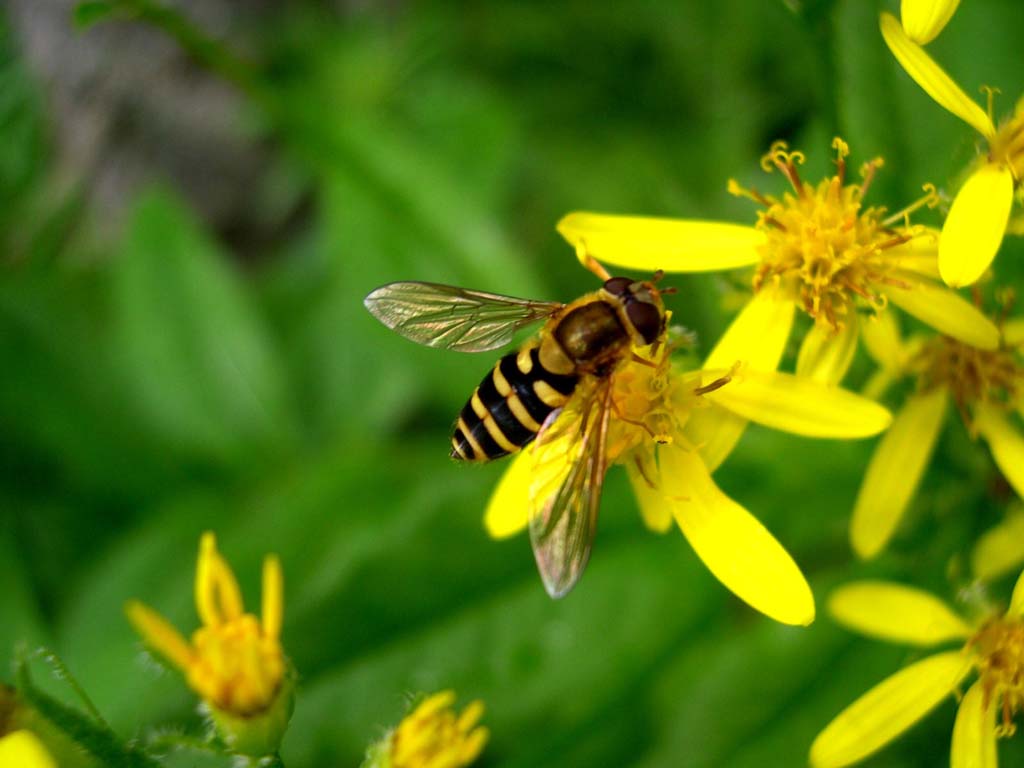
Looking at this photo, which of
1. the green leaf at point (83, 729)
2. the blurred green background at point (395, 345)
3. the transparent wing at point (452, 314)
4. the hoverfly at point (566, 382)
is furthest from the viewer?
the blurred green background at point (395, 345)

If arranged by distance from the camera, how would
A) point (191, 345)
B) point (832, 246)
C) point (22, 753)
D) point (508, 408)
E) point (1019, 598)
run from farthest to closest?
point (191, 345) < point (832, 246) < point (508, 408) < point (1019, 598) < point (22, 753)

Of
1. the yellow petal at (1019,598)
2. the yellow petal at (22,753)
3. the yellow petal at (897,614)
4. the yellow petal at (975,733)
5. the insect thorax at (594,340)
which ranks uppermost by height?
the insect thorax at (594,340)

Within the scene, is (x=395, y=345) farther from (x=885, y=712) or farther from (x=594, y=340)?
(x=885, y=712)

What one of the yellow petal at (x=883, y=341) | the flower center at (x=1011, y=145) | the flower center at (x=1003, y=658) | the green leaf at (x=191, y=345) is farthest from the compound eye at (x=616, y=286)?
the green leaf at (x=191, y=345)

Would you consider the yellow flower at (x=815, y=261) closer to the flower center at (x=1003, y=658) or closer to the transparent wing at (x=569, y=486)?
the transparent wing at (x=569, y=486)

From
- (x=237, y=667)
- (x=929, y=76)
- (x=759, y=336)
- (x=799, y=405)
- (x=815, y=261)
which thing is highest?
(x=929, y=76)

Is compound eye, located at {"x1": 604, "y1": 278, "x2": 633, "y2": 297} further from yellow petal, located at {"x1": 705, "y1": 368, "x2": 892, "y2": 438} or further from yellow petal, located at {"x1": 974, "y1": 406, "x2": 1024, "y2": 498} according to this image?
yellow petal, located at {"x1": 974, "y1": 406, "x2": 1024, "y2": 498}

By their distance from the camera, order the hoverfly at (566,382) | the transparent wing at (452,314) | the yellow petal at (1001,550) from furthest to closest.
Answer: the transparent wing at (452,314) < the yellow petal at (1001,550) < the hoverfly at (566,382)

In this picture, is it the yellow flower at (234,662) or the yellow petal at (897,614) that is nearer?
the yellow flower at (234,662)

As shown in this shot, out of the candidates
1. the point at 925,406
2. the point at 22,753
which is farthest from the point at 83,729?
the point at 925,406
